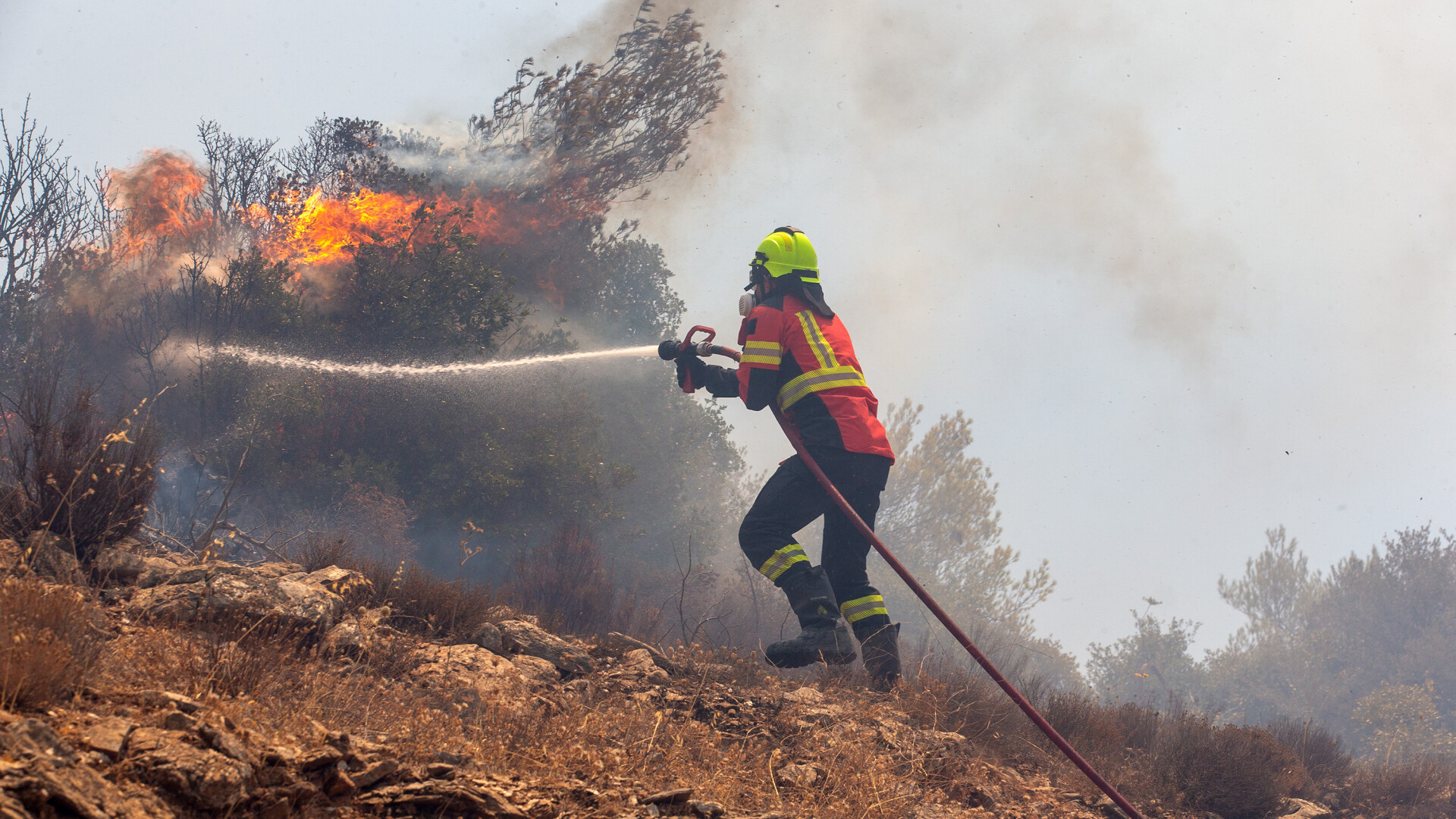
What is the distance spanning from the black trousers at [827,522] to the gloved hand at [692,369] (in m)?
0.92

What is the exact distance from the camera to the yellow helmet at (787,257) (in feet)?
20.6

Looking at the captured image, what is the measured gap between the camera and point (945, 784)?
427cm

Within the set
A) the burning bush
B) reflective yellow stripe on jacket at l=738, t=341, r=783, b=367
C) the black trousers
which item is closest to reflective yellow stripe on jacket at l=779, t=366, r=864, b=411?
reflective yellow stripe on jacket at l=738, t=341, r=783, b=367

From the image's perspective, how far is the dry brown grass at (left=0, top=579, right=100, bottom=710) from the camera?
205 centimetres

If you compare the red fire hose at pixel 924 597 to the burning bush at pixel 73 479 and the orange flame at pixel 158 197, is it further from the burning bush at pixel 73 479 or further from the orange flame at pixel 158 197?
the orange flame at pixel 158 197

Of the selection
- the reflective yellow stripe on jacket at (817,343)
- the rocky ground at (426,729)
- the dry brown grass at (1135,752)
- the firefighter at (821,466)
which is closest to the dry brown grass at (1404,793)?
the dry brown grass at (1135,752)

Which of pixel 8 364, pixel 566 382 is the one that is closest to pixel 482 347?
pixel 566 382

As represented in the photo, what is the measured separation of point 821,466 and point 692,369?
1258mm

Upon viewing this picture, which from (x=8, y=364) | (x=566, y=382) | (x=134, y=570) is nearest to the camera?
(x=134, y=570)

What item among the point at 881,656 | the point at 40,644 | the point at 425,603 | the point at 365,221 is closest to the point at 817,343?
the point at 881,656

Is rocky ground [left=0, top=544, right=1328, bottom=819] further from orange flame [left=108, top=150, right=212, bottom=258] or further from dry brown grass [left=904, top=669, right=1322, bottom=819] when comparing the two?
orange flame [left=108, top=150, right=212, bottom=258]

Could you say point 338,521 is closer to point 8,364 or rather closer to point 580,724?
point 8,364

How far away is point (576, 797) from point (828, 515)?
3549 millimetres

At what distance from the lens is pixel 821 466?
5.83 metres
